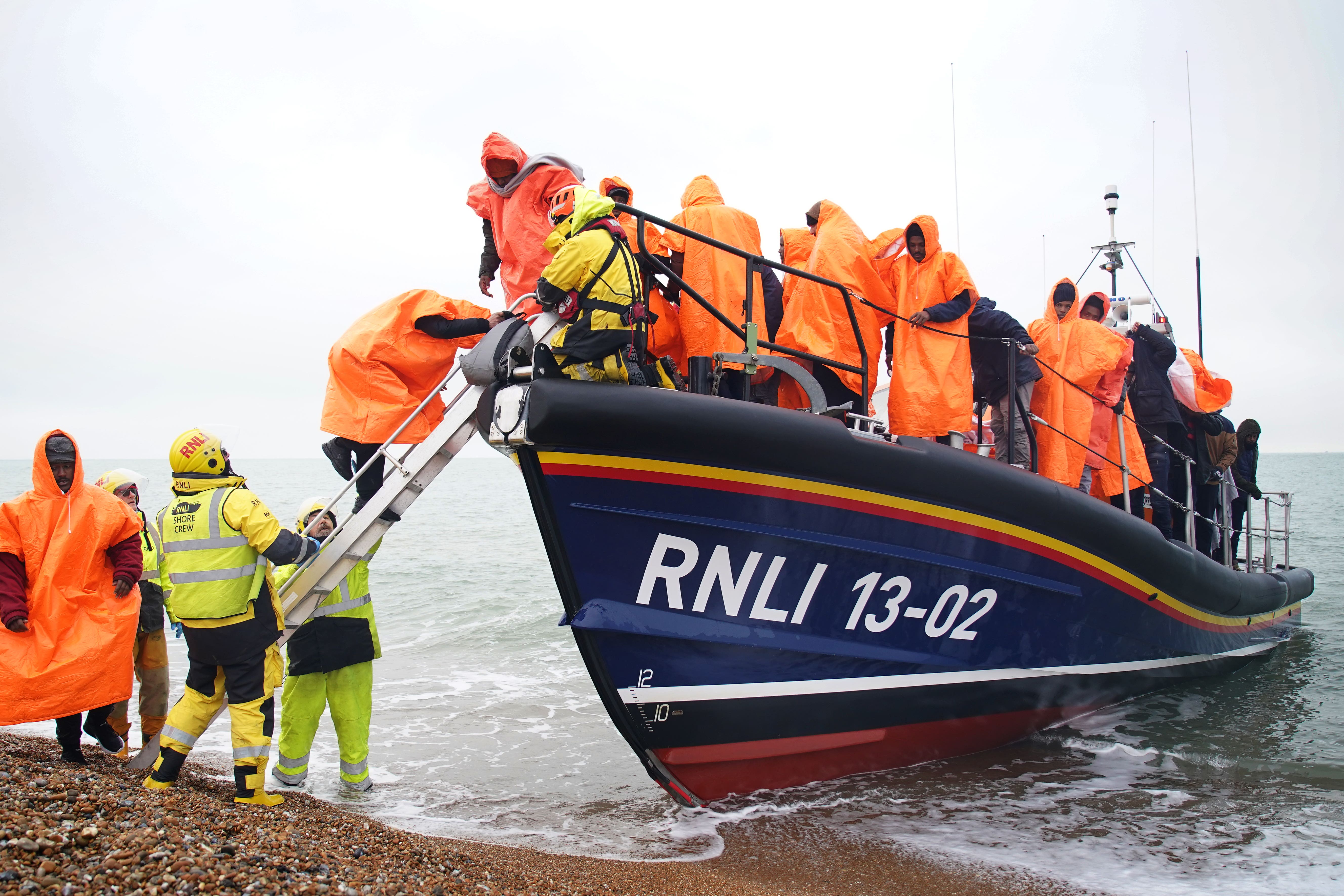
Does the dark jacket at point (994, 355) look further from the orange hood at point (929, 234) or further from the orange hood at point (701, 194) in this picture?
the orange hood at point (701, 194)

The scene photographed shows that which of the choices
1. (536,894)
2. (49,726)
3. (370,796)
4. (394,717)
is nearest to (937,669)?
(536,894)

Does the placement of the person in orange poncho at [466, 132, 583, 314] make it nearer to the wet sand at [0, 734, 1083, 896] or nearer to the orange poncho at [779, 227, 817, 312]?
the orange poncho at [779, 227, 817, 312]

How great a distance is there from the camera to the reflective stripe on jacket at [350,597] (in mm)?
4211

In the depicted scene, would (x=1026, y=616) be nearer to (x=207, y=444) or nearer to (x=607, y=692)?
(x=607, y=692)

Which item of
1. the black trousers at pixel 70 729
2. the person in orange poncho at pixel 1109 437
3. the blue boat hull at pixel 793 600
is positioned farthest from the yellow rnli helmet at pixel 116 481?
the person in orange poncho at pixel 1109 437

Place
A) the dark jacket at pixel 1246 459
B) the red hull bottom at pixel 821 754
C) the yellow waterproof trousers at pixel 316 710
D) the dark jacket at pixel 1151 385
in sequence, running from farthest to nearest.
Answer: the dark jacket at pixel 1246 459 < the dark jacket at pixel 1151 385 < the yellow waterproof trousers at pixel 316 710 < the red hull bottom at pixel 821 754

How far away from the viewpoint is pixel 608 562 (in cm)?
345

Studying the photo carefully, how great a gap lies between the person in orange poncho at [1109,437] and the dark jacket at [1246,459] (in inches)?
111

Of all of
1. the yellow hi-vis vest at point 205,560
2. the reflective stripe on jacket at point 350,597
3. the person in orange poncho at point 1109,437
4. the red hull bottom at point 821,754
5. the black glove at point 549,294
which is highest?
the black glove at point 549,294

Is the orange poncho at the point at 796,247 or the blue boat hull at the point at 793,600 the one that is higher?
the orange poncho at the point at 796,247

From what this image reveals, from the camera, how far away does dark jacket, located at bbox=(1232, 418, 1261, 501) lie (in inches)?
320

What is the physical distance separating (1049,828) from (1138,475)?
106 inches

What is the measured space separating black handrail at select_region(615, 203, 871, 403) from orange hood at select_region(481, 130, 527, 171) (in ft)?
2.49

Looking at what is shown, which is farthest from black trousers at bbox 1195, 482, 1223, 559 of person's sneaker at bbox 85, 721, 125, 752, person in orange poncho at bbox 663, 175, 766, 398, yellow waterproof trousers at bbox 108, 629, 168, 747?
person's sneaker at bbox 85, 721, 125, 752
